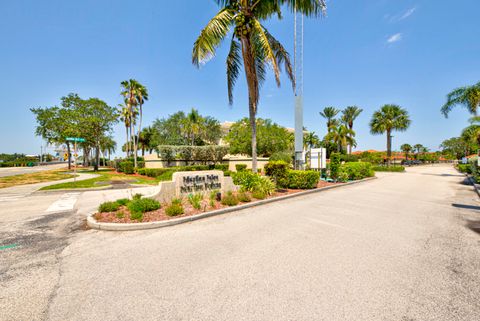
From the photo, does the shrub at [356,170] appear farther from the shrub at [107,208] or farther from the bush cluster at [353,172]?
the shrub at [107,208]

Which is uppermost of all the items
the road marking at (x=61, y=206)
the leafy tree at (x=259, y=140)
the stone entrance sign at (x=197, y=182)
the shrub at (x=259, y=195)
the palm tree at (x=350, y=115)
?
the palm tree at (x=350, y=115)

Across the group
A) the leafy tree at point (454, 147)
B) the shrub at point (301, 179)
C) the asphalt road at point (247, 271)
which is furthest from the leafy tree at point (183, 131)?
the leafy tree at point (454, 147)

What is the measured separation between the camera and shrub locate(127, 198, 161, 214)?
627cm

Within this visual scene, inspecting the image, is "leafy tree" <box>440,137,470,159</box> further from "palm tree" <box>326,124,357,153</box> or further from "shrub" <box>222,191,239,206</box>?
→ "shrub" <box>222,191,239,206</box>

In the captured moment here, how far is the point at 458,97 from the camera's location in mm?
22094

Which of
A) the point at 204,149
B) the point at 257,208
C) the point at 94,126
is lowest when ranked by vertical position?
the point at 257,208

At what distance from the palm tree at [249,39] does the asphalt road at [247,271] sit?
634 centimetres

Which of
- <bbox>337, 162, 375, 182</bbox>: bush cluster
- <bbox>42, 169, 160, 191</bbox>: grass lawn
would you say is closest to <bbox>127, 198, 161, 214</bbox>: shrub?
<bbox>42, 169, 160, 191</bbox>: grass lawn

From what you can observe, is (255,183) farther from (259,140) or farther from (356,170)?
(259,140)

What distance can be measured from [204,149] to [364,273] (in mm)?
28439

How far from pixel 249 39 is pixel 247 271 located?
9.93m

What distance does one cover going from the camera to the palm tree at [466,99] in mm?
20461

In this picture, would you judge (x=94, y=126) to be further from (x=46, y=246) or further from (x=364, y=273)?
(x=364, y=273)

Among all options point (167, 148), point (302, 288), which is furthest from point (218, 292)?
point (167, 148)
